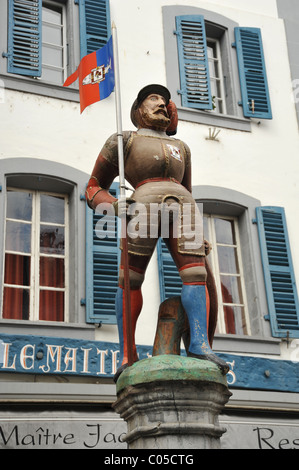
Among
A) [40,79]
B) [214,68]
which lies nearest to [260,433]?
[40,79]

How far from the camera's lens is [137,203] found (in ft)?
15.9

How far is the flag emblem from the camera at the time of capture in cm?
561

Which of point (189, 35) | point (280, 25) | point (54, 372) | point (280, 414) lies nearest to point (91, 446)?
point (54, 372)

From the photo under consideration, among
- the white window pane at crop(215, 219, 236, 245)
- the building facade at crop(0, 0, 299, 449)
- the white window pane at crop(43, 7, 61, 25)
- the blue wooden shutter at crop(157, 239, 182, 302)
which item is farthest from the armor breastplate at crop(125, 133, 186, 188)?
the white window pane at crop(43, 7, 61, 25)

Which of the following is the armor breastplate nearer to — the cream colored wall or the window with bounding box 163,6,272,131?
the cream colored wall

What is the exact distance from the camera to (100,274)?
8.38 metres

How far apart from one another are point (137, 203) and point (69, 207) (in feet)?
13.7

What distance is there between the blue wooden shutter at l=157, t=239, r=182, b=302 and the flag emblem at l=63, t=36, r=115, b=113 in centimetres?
322

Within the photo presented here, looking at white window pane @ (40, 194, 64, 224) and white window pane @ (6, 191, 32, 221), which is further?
white window pane @ (40, 194, 64, 224)

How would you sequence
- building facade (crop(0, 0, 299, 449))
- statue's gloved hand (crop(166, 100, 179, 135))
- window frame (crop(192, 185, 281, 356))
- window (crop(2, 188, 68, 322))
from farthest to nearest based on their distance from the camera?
window frame (crop(192, 185, 281, 356)) < window (crop(2, 188, 68, 322)) < building facade (crop(0, 0, 299, 449)) < statue's gloved hand (crop(166, 100, 179, 135))

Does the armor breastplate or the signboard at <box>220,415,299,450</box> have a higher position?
the armor breastplate

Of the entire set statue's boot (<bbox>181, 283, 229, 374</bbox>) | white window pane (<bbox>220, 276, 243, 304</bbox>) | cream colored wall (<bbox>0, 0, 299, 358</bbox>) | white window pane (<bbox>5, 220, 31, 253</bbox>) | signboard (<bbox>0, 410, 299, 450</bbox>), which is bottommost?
statue's boot (<bbox>181, 283, 229, 374</bbox>)

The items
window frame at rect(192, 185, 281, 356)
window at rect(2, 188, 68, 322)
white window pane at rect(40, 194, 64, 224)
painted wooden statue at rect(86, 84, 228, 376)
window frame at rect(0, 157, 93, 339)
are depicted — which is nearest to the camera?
painted wooden statue at rect(86, 84, 228, 376)

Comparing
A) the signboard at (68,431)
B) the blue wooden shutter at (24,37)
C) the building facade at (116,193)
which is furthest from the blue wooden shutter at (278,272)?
the blue wooden shutter at (24,37)
